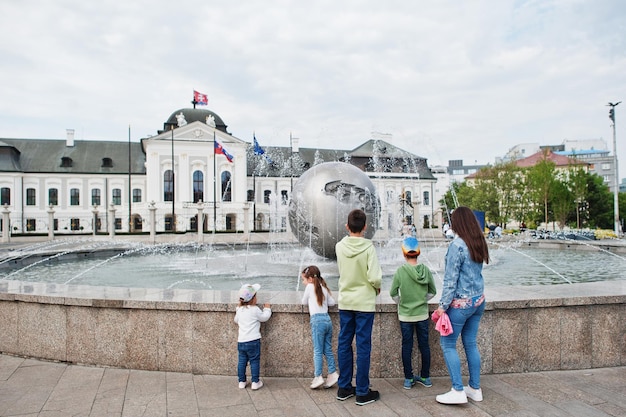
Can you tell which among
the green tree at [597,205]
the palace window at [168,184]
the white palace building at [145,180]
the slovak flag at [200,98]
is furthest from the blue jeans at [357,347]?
the green tree at [597,205]

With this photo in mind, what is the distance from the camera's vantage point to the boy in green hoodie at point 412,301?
4531 millimetres

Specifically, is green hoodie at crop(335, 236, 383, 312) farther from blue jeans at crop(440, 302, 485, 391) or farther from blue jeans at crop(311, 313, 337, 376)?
blue jeans at crop(440, 302, 485, 391)

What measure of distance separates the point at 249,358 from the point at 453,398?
1957 millimetres

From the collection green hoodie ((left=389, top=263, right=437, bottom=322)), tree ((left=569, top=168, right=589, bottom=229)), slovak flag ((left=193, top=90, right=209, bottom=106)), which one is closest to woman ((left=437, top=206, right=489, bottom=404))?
green hoodie ((left=389, top=263, right=437, bottom=322))

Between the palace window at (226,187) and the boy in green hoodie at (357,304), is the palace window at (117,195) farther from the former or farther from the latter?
the boy in green hoodie at (357,304)

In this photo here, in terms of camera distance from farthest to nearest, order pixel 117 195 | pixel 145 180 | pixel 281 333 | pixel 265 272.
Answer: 1. pixel 145 180
2. pixel 117 195
3. pixel 265 272
4. pixel 281 333

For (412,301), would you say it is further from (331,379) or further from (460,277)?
(331,379)

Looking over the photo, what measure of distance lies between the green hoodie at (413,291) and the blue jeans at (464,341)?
0.38 metres

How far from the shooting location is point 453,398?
13.6 feet

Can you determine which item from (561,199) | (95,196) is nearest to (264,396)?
(561,199)

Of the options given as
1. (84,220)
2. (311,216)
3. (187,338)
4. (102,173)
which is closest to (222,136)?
(102,173)

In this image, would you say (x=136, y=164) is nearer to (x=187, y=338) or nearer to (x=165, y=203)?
(x=165, y=203)

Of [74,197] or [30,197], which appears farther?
[74,197]

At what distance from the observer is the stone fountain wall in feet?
16.2
